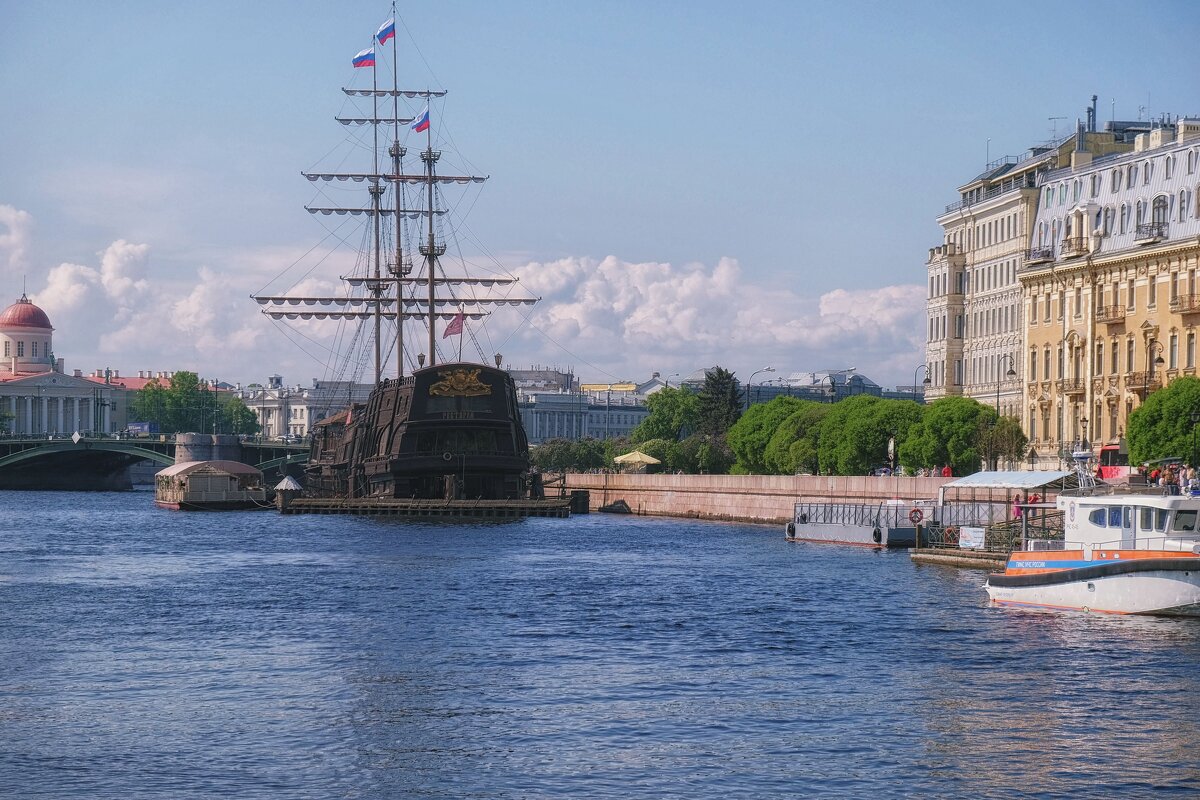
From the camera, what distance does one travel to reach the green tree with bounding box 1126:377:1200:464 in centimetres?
6788

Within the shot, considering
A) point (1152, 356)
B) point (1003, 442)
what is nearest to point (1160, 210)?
point (1152, 356)

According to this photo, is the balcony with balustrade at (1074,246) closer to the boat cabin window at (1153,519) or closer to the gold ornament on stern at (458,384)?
the gold ornament on stern at (458,384)

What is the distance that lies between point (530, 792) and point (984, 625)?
20.1 meters

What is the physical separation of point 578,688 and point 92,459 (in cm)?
15569

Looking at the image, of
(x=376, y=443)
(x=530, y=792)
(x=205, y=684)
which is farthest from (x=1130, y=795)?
(x=376, y=443)

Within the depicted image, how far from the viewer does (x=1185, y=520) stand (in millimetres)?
42656

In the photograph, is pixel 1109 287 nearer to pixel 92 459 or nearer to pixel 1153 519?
pixel 1153 519

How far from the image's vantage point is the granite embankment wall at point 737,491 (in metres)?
83.9

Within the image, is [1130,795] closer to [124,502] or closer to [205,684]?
[205,684]

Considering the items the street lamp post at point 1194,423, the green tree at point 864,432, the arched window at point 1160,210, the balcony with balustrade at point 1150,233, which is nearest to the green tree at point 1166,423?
the street lamp post at point 1194,423

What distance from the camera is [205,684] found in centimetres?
3241

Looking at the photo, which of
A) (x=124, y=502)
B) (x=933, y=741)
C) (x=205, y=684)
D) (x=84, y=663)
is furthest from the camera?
(x=124, y=502)

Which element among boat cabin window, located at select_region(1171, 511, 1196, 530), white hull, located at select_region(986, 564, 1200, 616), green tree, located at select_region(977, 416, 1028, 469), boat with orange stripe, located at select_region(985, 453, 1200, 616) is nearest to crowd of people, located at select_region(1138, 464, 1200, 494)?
boat with orange stripe, located at select_region(985, 453, 1200, 616)

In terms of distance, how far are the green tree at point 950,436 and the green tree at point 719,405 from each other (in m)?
62.2
